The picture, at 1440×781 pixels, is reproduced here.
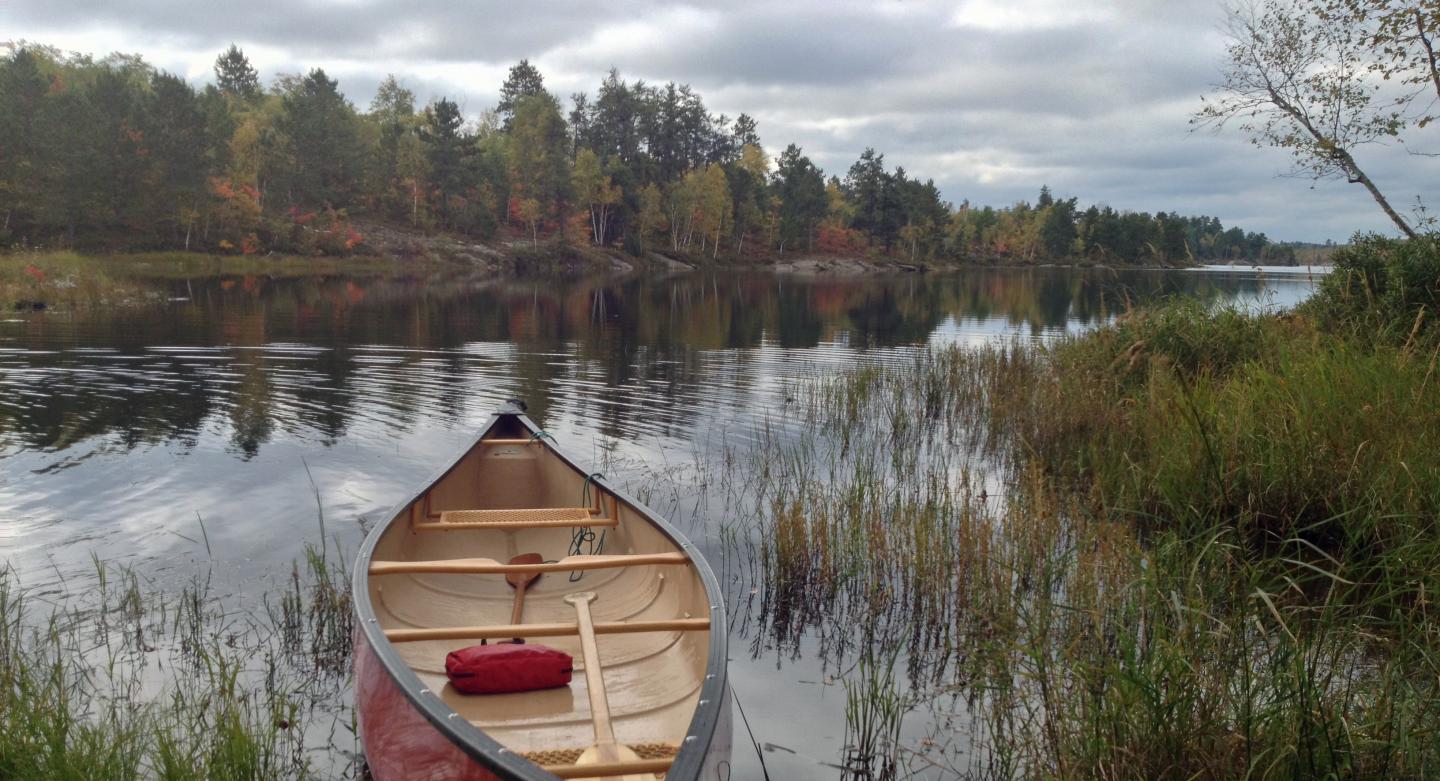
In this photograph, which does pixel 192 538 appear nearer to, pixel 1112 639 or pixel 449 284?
pixel 1112 639

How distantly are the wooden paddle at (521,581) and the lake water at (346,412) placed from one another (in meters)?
1.68

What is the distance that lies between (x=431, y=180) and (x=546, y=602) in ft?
258

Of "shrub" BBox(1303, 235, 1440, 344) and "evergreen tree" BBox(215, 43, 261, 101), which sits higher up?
"evergreen tree" BBox(215, 43, 261, 101)

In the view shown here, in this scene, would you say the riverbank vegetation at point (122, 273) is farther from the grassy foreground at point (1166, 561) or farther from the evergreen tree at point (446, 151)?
the grassy foreground at point (1166, 561)

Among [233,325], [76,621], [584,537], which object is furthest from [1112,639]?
[233,325]

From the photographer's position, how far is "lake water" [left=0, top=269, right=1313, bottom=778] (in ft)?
27.1

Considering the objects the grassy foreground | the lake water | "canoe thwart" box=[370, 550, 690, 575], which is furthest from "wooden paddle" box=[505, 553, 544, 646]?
the grassy foreground

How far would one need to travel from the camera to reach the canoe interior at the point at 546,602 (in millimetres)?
4887

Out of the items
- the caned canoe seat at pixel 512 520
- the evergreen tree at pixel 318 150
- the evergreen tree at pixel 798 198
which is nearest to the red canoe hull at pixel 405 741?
the caned canoe seat at pixel 512 520

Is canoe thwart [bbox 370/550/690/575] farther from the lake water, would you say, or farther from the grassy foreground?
the grassy foreground

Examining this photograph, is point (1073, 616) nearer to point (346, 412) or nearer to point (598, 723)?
point (598, 723)

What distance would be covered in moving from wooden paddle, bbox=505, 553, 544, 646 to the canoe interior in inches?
2.2

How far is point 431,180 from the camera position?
260 ft

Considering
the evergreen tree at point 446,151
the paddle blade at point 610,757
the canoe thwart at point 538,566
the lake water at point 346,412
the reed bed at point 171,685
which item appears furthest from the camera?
the evergreen tree at point 446,151
